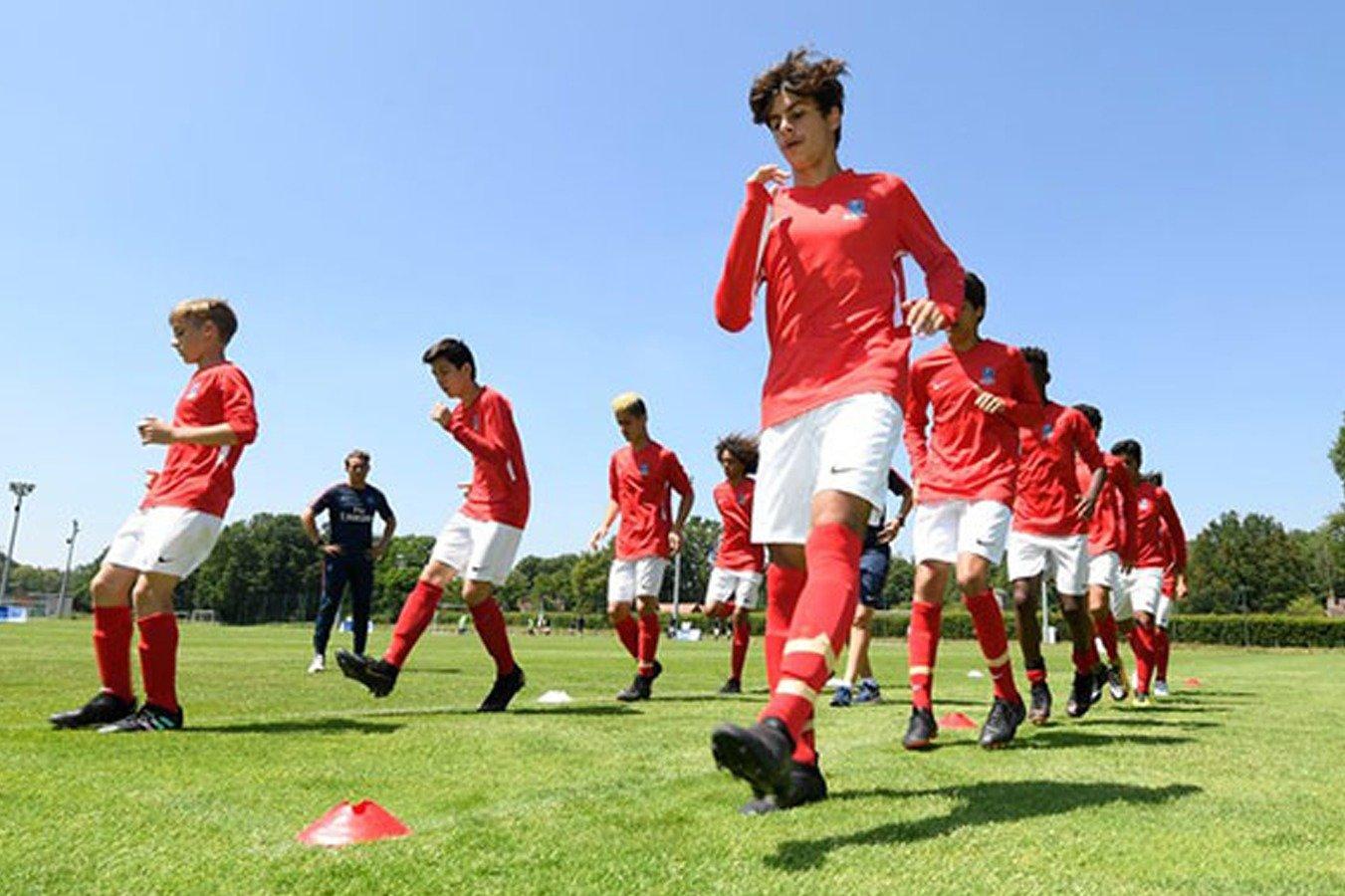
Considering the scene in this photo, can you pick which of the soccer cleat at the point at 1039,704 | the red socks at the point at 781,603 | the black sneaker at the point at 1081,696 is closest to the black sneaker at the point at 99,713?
the red socks at the point at 781,603

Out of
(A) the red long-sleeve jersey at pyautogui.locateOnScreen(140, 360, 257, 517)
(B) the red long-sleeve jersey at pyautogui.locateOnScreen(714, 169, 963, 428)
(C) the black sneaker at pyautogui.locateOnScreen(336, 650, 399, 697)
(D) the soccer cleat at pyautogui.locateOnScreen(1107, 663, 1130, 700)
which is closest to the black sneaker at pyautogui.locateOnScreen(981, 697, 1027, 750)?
(B) the red long-sleeve jersey at pyautogui.locateOnScreen(714, 169, 963, 428)

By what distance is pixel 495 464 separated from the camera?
716 centimetres

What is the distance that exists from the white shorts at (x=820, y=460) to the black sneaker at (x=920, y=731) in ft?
5.38

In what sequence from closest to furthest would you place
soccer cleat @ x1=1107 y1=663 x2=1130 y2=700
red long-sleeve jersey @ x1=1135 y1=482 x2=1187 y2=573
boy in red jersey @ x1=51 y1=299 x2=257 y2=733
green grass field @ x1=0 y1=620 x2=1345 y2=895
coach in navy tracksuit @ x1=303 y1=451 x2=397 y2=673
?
green grass field @ x1=0 y1=620 x2=1345 y2=895 → boy in red jersey @ x1=51 y1=299 x2=257 y2=733 → soccer cleat @ x1=1107 y1=663 x2=1130 y2=700 → red long-sleeve jersey @ x1=1135 y1=482 x2=1187 y2=573 → coach in navy tracksuit @ x1=303 y1=451 x2=397 y2=673

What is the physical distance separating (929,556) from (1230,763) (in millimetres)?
1726

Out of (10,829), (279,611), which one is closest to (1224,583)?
(279,611)

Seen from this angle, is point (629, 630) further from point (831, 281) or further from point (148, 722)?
point (831, 281)

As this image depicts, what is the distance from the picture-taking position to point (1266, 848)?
2756 millimetres

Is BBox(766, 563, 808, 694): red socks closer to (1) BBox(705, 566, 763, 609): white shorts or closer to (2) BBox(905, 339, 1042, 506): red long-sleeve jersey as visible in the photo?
(2) BBox(905, 339, 1042, 506): red long-sleeve jersey

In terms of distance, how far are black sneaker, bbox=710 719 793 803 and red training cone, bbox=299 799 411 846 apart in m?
0.94

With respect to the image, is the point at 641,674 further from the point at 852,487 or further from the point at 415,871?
the point at 415,871

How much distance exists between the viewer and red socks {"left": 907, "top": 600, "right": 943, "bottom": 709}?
5074 millimetres

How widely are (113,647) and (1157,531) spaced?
10.5 m

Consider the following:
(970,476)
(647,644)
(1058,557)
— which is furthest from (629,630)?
(970,476)
